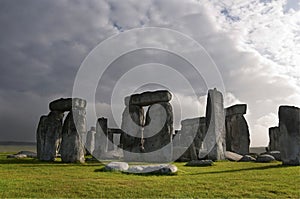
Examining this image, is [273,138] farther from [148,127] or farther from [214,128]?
[148,127]

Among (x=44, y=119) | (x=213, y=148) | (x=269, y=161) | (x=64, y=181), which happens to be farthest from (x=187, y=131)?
(x=64, y=181)

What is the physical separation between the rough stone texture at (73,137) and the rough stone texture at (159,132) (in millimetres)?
4375

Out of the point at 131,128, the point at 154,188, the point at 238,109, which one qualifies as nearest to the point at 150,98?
the point at 131,128

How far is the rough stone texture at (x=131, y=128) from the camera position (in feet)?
70.7

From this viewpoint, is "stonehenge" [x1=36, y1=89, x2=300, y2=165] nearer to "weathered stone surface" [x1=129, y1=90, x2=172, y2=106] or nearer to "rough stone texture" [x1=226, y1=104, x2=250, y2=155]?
"weathered stone surface" [x1=129, y1=90, x2=172, y2=106]

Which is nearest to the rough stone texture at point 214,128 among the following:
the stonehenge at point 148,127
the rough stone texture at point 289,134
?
the stonehenge at point 148,127

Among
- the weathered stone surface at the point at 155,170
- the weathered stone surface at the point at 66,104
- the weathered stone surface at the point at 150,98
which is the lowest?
the weathered stone surface at the point at 155,170

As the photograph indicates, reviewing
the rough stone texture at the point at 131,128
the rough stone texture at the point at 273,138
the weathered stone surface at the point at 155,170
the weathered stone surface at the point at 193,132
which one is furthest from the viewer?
the rough stone texture at the point at 273,138

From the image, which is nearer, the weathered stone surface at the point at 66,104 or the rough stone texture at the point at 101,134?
the weathered stone surface at the point at 66,104

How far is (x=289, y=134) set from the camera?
14.7 meters

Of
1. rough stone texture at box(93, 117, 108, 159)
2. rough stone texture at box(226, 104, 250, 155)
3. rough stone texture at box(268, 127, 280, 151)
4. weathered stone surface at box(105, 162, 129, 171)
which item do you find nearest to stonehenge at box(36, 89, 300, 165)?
rough stone texture at box(93, 117, 108, 159)

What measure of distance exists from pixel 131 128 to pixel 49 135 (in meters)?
5.23

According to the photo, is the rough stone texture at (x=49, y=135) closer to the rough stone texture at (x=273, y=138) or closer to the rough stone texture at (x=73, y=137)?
the rough stone texture at (x=73, y=137)

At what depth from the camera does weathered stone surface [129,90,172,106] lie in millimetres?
20516
